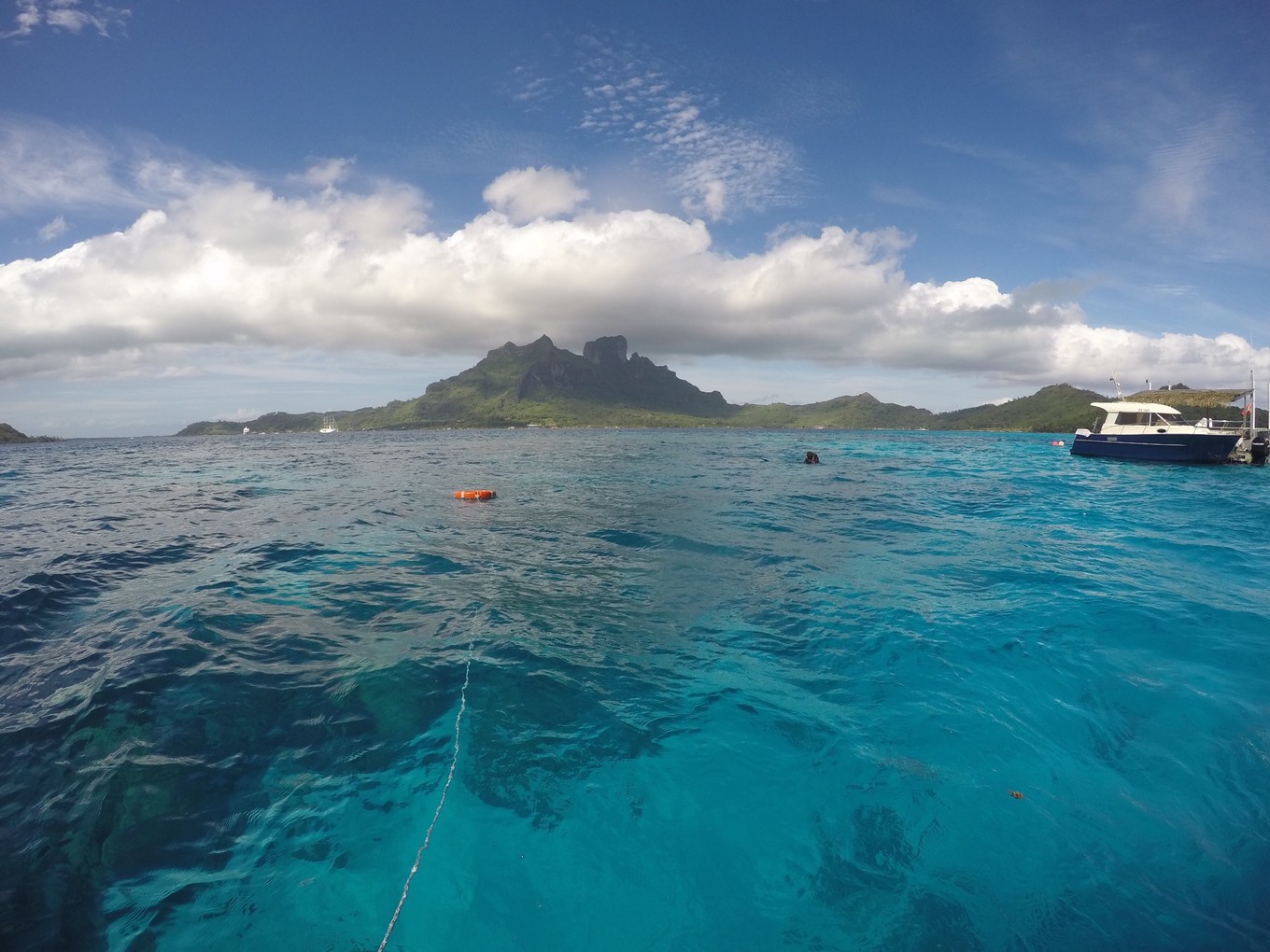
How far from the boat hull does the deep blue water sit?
49.7m

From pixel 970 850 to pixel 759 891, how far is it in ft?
8.53

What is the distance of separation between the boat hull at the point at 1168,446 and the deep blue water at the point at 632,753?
163ft

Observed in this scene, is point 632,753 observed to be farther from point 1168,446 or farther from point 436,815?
point 1168,446

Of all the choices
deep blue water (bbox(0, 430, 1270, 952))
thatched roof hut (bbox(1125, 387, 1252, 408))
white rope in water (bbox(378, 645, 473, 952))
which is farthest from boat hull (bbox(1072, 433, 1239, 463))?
white rope in water (bbox(378, 645, 473, 952))

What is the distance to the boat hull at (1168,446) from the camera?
2087 inches

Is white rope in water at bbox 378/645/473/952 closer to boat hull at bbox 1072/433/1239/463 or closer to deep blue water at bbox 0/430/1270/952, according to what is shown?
deep blue water at bbox 0/430/1270/952

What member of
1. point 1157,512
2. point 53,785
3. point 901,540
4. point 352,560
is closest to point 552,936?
point 53,785

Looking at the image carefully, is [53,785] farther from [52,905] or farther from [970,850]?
[970,850]

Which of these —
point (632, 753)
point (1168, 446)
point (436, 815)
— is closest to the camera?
point (436, 815)

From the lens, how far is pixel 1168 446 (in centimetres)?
5562

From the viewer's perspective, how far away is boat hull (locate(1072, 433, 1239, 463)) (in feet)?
174

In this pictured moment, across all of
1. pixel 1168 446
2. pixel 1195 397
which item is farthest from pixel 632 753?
pixel 1195 397

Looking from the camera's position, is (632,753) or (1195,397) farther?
(1195,397)

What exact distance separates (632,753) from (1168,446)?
237ft
